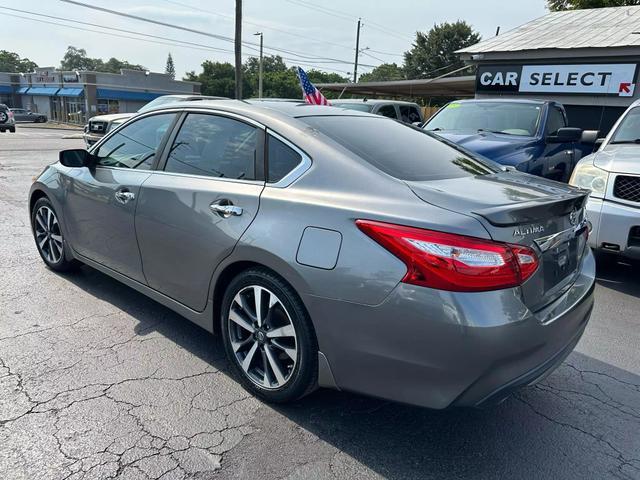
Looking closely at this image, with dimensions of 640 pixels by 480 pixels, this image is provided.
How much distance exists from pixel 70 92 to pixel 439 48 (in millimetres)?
40445

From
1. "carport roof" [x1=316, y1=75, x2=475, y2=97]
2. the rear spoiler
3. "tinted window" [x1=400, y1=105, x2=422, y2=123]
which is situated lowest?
the rear spoiler

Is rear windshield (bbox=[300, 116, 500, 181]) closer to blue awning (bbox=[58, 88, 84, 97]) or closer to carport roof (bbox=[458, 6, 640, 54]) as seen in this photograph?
carport roof (bbox=[458, 6, 640, 54])

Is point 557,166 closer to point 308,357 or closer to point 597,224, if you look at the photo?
point 597,224

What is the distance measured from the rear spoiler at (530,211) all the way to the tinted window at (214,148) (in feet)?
4.35

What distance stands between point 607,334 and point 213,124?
3313 millimetres

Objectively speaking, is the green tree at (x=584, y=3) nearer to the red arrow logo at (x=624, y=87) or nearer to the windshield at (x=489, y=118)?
the red arrow logo at (x=624, y=87)

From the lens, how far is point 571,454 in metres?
2.42

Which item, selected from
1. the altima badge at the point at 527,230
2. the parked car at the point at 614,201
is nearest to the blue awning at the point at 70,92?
the parked car at the point at 614,201

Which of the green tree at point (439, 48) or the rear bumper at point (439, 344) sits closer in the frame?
the rear bumper at point (439, 344)

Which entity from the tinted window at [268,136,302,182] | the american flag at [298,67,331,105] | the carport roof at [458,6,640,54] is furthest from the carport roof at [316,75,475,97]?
the tinted window at [268,136,302,182]

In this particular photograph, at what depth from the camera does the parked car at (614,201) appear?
14.6 feet

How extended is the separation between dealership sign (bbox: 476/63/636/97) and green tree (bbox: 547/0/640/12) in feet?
48.3

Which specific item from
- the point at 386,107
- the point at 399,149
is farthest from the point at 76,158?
the point at 386,107

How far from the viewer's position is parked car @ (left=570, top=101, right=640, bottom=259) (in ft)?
14.6
